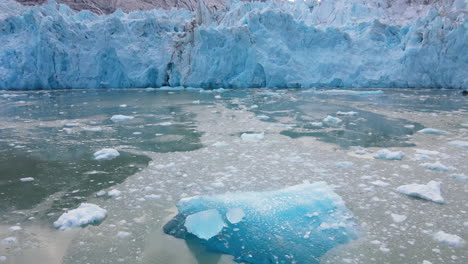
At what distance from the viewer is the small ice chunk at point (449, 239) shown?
5.41 feet

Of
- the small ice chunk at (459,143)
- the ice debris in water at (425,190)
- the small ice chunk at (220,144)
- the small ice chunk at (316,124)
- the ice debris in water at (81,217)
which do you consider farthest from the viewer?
the small ice chunk at (316,124)

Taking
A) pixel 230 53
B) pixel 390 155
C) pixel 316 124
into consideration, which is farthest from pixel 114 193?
pixel 230 53

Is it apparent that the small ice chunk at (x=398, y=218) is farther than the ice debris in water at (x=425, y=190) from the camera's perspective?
No

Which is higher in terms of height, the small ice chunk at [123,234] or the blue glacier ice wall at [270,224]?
the blue glacier ice wall at [270,224]

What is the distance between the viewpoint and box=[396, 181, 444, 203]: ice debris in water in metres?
2.18

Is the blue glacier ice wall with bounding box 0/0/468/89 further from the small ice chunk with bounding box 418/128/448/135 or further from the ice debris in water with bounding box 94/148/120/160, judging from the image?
the ice debris in water with bounding box 94/148/120/160

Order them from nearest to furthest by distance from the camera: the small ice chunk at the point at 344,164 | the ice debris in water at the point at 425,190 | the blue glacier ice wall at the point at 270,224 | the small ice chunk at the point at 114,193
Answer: the blue glacier ice wall at the point at 270,224 < the ice debris in water at the point at 425,190 < the small ice chunk at the point at 114,193 < the small ice chunk at the point at 344,164

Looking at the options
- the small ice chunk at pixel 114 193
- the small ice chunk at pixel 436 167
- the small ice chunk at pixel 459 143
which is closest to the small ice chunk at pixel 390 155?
the small ice chunk at pixel 436 167

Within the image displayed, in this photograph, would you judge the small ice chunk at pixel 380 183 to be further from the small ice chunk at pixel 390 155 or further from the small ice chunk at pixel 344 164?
the small ice chunk at pixel 390 155

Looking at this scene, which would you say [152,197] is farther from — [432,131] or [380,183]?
[432,131]

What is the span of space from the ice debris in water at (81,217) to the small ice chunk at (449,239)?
2.00 meters

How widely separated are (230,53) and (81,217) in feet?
38.4

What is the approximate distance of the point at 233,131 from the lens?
15.1 ft

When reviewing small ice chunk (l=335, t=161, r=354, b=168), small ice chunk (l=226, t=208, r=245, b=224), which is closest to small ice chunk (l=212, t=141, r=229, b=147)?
small ice chunk (l=335, t=161, r=354, b=168)
